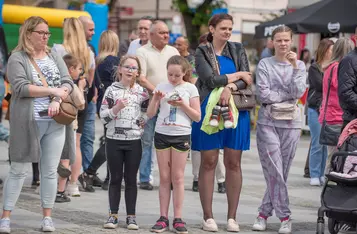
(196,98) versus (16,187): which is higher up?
(196,98)

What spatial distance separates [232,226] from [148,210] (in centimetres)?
141

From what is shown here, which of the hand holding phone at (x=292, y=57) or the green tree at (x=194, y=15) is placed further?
the green tree at (x=194, y=15)

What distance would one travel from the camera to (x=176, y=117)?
8711 mm

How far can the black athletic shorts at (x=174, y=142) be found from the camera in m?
8.69

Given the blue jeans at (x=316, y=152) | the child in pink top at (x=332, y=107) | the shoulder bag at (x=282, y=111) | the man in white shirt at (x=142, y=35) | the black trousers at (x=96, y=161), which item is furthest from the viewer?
the blue jeans at (x=316, y=152)

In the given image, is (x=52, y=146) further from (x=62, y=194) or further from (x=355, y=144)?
(x=355, y=144)

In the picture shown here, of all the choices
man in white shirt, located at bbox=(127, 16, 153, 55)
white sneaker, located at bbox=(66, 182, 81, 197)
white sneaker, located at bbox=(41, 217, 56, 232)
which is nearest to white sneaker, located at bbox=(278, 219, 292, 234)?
white sneaker, located at bbox=(41, 217, 56, 232)

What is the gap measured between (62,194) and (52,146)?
2025 mm

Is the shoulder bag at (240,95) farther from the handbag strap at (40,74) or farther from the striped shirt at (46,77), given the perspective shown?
the handbag strap at (40,74)

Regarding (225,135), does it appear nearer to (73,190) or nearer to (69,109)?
(69,109)

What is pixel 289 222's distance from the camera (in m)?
8.91

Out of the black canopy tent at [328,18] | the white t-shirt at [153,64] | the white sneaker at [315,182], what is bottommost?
the white sneaker at [315,182]

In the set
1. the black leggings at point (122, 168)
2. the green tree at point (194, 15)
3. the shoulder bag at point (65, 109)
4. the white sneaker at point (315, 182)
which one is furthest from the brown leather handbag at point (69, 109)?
the green tree at point (194, 15)

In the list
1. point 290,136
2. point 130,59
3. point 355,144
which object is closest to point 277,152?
point 290,136
